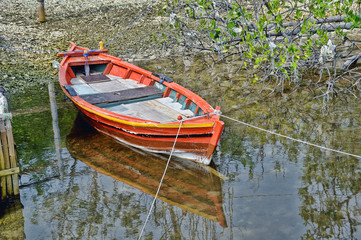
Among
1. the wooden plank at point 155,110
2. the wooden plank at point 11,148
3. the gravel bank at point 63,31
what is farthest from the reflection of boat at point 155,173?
the gravel bank at point 63,31

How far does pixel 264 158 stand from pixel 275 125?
1.63m

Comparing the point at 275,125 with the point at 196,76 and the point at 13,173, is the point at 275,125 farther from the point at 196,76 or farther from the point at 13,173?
the point at 13,173

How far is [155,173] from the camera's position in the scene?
7.75m

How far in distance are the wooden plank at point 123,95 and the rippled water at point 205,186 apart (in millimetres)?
797

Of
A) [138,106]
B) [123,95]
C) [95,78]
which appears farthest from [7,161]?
[95,78]

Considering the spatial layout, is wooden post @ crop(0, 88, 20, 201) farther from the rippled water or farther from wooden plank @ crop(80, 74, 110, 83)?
wooden plank @ crop(80, 74, 110, 83)

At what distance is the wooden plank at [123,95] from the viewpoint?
9388mm

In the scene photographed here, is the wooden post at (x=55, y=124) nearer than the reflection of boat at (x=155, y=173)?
No

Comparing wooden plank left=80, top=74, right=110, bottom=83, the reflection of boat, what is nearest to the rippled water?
the reflection of boat

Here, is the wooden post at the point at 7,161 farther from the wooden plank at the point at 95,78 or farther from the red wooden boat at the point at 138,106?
the wooden plank at the point at 95,78

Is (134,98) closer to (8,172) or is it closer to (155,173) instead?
(155,173)

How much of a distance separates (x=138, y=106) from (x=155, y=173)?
210 centimetres

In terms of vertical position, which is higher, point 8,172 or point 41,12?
point 41,12

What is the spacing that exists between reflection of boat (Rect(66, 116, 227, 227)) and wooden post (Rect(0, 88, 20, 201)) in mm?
1648
